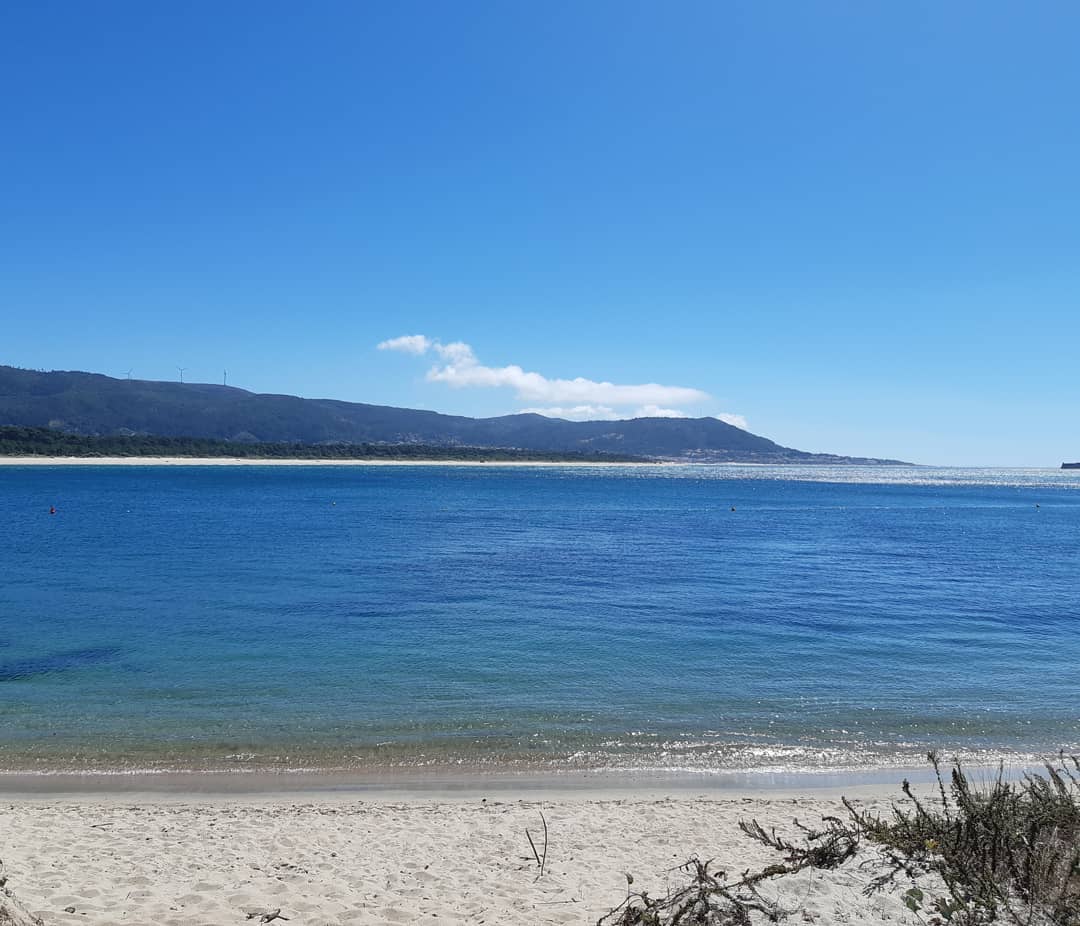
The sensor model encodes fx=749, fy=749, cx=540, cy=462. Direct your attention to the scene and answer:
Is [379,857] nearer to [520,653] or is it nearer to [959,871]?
[959,871]

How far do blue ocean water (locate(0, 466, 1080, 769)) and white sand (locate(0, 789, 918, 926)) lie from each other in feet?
5.62

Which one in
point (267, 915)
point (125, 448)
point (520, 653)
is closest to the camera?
point (267, 915)

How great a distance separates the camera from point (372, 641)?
18.5 metres

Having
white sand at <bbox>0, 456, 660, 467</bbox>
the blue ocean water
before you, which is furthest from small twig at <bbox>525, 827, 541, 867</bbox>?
white sand at <bbox>0, 456, 660, 467</bbox>

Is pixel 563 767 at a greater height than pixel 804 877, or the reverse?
pixel 804 877

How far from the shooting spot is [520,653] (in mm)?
17625

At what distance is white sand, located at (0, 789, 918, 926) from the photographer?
680 centimetres

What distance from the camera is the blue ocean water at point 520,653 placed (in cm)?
1237

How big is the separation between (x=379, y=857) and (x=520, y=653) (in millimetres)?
9528

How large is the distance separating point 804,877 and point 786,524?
177ft

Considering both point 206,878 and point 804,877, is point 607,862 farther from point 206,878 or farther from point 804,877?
point 206,878

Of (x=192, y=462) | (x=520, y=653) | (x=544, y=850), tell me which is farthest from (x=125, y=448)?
(x=544, y=850)

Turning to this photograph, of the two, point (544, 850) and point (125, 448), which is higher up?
point (125, 448)

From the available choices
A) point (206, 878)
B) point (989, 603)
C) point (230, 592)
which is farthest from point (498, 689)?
point (989, 603)
